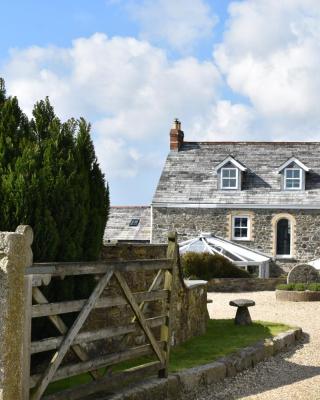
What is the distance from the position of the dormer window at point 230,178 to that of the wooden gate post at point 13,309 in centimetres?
2950

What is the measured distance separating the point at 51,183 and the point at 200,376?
3.31 m

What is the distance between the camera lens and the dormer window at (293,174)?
113ft

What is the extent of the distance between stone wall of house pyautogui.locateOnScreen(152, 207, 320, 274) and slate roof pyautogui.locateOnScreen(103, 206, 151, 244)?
14.3 ft

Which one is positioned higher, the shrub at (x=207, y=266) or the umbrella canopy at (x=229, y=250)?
the umbrella canopy at (x=229, y=250)

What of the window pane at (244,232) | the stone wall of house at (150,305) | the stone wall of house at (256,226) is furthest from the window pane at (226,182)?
the stone wall of house at (150,305)

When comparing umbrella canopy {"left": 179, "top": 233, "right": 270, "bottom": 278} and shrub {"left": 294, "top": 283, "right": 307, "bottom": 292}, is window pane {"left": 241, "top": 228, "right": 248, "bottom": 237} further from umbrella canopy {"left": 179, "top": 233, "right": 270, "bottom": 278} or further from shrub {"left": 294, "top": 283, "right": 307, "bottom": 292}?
shrub {"left": 294, "top": 283, "right": 307, "bottom": 292}

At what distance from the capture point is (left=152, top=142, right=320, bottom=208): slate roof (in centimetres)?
3419

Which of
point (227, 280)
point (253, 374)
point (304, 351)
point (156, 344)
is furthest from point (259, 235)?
point (156, 344)

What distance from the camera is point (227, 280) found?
86.6 ft

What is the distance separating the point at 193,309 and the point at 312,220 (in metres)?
22.0

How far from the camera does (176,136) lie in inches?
1441

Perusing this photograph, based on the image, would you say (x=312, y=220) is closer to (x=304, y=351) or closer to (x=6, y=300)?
(x=304, y=351)

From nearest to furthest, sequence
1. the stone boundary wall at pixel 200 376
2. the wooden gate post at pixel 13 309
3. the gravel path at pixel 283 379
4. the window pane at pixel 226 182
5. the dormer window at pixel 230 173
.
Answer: the wooden gate post at pixel 13 309
the stone boundary wall at pixel 200 376
the gravel path at pixel 283 379
the dormer window at pixel 230 173
the window pane at pixel 226 182

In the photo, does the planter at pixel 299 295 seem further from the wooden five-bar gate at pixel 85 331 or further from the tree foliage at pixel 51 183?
the tree foliage at pixel 51 183
